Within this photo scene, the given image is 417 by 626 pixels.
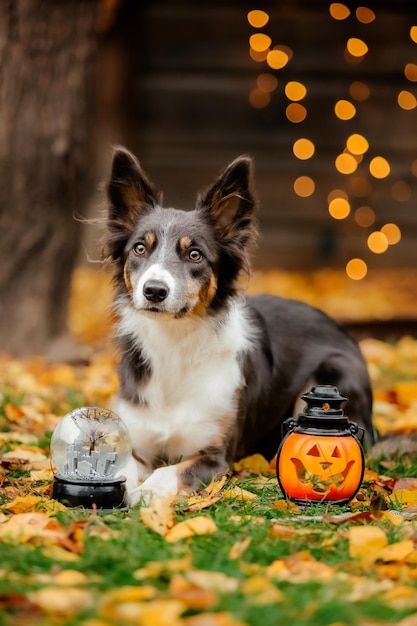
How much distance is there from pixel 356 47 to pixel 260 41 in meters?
1.02

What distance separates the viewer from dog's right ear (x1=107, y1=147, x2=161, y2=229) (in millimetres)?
4090

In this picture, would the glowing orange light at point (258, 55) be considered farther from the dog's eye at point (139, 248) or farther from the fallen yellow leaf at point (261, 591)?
the fallen yellow leaf at point (261, 591)

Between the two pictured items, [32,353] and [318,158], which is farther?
[318,158]

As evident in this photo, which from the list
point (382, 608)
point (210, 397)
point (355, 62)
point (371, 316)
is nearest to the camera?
point (382, 608)

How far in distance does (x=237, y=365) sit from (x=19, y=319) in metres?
2.86

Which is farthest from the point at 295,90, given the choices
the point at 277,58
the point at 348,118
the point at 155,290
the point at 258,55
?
the point at 155,290

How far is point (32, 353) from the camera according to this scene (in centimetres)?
646

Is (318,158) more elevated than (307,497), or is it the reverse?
(318,158)

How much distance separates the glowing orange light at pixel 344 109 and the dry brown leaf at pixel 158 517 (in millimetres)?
7835

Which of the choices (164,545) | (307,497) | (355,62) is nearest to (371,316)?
(355,62)

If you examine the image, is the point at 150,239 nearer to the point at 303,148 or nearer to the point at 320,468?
the point at 320,468

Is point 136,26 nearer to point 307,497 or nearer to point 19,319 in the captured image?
point 19,319

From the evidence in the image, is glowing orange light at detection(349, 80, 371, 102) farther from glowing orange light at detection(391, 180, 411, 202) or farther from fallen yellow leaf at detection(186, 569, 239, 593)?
fallen yellow leaf at detection(186, 569, 239, 593)

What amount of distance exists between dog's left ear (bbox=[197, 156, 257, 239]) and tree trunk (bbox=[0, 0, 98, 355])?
8.50 feet
